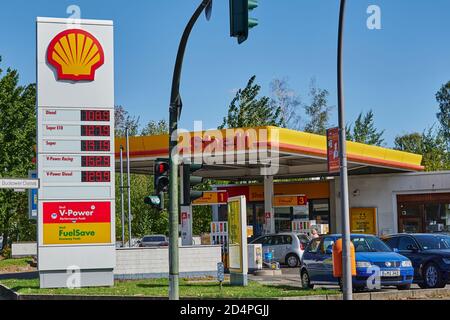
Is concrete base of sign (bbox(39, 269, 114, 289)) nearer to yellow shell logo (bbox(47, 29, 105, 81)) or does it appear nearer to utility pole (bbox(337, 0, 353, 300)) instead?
yellow shell logo (bbox(47, 29, 105, 81))

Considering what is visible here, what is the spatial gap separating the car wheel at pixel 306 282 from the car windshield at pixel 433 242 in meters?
3.46

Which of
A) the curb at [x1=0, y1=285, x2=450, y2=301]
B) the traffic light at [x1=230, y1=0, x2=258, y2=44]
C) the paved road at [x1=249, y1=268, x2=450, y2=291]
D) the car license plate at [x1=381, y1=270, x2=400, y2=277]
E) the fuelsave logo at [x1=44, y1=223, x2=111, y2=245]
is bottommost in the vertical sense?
the paved road at [x1=249, y1=268, x2=450, y2=291]

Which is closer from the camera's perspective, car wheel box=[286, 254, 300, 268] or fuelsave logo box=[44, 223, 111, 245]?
fuelsave logo box=[44, 223, 111, 245]

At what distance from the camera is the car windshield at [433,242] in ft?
73.3

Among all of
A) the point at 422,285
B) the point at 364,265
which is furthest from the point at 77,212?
the point at 422,285

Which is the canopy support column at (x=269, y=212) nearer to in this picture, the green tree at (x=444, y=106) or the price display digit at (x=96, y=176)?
the price display digit at (x=96, y=176)

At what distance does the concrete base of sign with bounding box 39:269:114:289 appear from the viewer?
2336 cm

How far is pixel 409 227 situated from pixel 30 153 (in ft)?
90.2

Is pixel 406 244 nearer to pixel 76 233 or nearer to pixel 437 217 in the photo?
pixel 76 233

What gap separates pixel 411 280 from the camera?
20094mm

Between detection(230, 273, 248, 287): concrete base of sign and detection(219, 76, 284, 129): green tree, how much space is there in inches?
1852

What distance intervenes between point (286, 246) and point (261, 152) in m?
4.57

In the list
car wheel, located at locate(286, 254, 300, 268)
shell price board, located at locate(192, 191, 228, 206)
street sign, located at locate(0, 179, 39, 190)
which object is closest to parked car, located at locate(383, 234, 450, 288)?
street sign, located at locate(0, 179, 39, 190)
